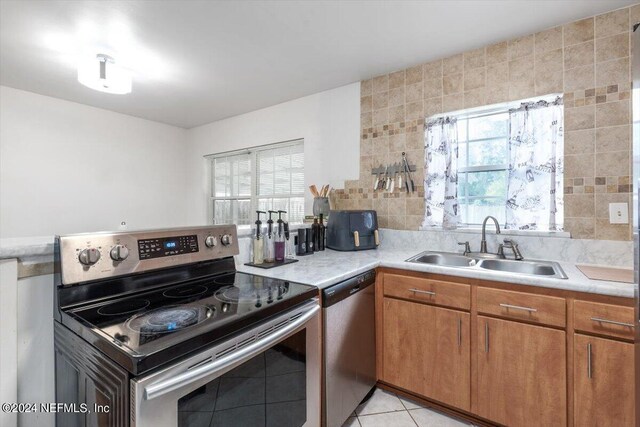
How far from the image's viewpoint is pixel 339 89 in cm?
280

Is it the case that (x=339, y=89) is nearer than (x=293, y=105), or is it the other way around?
(x=339, y=89)

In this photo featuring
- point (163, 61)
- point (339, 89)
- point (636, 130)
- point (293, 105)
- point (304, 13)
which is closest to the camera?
point (636, 130)

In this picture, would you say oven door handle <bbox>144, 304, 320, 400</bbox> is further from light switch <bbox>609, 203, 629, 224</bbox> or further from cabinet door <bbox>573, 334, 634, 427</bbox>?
light switch <bbox>609, 203, 629, 224</bbox>

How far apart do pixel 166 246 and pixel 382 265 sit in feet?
3.95

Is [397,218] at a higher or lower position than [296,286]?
higher

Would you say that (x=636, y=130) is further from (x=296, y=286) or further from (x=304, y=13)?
(x=304, y=13)

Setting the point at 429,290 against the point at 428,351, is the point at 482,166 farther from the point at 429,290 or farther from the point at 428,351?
the point at 428,351

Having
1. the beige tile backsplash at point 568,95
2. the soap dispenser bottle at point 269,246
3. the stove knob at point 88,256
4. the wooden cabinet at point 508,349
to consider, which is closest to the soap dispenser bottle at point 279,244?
the soap dispenser bottle at point 269,246

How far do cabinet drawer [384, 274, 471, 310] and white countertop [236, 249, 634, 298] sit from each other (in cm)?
7

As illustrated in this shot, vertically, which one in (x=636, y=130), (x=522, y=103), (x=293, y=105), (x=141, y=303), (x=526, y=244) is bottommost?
(x=141, y=303)

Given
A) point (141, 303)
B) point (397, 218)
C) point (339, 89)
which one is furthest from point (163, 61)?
point (397, 218)

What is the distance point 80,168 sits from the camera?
10.9ft

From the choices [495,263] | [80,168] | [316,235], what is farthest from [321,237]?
[80,168]

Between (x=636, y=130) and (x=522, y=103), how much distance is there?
106 cm
